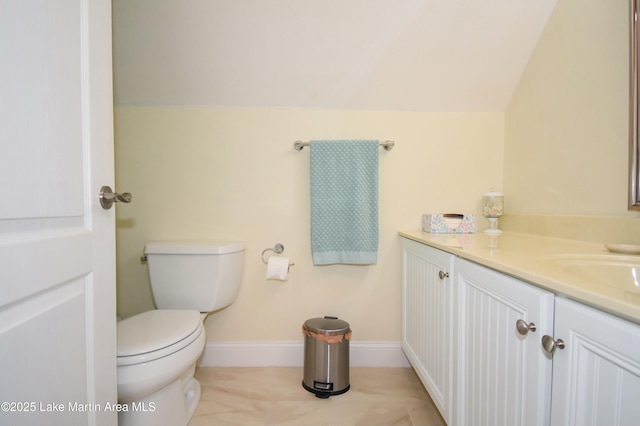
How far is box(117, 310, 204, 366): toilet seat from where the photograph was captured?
0.96m

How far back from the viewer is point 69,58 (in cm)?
62

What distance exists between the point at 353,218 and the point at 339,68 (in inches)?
31.7

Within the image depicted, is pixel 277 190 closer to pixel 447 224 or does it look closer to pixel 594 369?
pixel 447 224

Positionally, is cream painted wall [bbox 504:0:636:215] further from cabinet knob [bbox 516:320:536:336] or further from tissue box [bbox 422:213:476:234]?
cabinet knob [bbox 516:320:536:336]

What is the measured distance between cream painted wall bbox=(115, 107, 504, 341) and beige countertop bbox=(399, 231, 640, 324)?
60 centimetres

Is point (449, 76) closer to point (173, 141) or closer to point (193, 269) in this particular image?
point (173, 141)

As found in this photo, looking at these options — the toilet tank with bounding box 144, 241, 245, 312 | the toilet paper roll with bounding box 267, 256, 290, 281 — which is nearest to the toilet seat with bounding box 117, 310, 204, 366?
the toilet tank with bounding box 144, 241, 245, 312

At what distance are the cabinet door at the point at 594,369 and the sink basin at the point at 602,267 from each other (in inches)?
10.8

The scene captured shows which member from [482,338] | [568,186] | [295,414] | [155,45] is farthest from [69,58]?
[568,186]

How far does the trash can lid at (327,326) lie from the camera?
1.38 metres

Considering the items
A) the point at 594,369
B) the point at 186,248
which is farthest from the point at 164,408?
the point at 594,369

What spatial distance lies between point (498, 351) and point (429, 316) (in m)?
0.49

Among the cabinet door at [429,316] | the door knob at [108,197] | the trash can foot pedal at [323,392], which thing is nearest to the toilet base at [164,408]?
the trash can foot pedal at [323,392]

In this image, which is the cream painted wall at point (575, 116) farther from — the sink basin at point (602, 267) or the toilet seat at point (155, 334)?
the toilet seat at point (155, 334)
